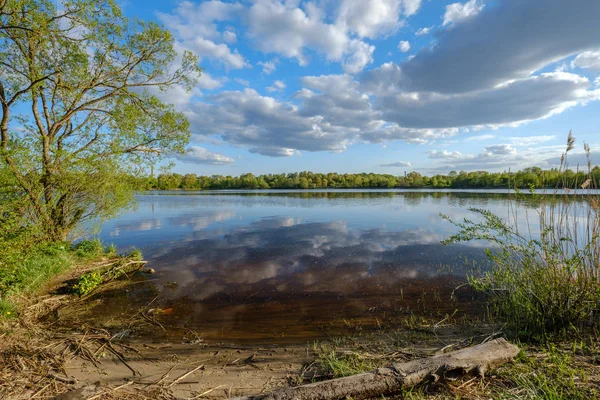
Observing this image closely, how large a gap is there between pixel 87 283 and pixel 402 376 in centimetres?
1073

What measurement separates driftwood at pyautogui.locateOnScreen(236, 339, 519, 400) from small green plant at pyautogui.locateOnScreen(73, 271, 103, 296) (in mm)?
8726

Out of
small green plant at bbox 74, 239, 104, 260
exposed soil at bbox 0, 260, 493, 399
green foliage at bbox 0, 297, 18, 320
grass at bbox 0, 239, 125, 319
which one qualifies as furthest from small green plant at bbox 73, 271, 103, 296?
small green plant at bbox 74, 239, 104, 260

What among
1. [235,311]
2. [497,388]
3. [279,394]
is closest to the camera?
[279,394]

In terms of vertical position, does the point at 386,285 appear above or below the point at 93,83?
below

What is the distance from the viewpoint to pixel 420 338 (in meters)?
5.78

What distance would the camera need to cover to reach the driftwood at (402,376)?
3.44 meters

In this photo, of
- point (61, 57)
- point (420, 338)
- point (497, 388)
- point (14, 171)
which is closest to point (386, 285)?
point (420, 338)

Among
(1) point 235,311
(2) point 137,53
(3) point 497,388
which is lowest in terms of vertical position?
(1) point 235,311

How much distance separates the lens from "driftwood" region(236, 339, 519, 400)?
3.44m

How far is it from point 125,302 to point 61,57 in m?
11.2

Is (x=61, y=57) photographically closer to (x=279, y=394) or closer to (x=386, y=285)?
(x=279, y=394)

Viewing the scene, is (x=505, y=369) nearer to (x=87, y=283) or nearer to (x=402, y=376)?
(x=402, y=376)

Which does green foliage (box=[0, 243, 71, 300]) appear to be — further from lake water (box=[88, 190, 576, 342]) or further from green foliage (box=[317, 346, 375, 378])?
green foliage (box=[317, 346, 375, 378])

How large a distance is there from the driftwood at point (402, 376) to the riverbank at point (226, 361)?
0.48 feet
